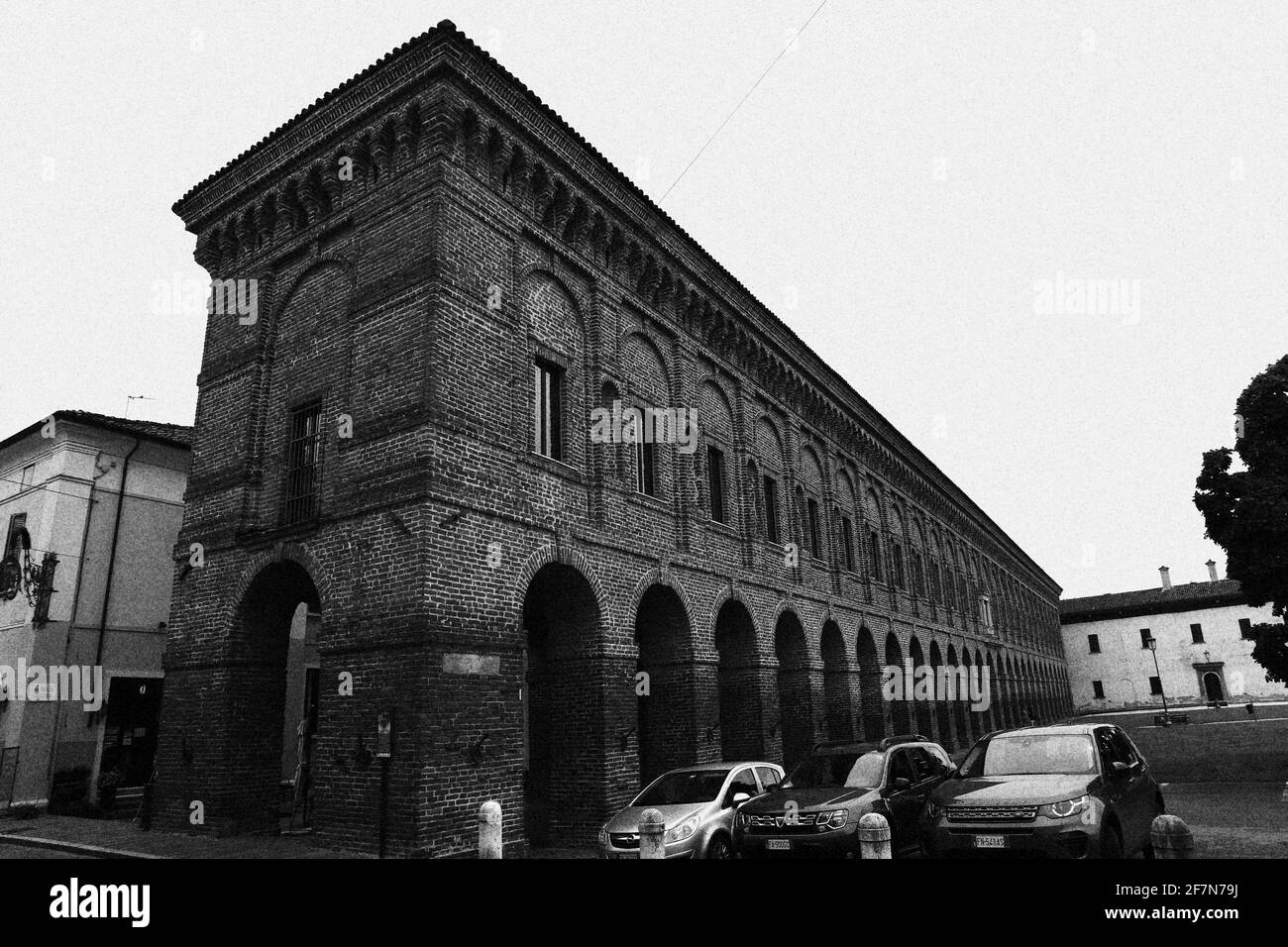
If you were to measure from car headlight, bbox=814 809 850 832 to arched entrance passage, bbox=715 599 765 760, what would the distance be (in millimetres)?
7893

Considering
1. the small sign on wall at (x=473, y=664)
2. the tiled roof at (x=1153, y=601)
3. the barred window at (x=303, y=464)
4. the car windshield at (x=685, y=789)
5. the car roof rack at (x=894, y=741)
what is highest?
the tiled roof at (x=1153, y=601)

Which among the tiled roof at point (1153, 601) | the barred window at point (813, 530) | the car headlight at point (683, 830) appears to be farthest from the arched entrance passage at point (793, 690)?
the tiled roof at point (1153, 601)

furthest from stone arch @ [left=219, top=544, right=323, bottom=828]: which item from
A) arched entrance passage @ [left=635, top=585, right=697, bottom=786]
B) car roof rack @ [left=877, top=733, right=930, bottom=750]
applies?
car roof rack @ [left=877, top=733, right=930, bottom=750]

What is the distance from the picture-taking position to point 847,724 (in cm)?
2161

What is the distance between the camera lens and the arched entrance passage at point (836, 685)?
21.6 metres

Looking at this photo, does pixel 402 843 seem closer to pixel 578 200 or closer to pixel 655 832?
pixel 655 832

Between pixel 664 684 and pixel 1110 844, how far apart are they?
8.78 metres

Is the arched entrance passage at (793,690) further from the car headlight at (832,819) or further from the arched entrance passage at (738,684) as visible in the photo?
the car headlight at (832,819)

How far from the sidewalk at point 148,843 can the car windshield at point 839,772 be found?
19.7 feet

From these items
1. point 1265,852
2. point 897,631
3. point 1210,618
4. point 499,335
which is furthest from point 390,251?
point 1210,618

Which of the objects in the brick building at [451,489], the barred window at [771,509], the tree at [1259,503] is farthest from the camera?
the barred window at [771,509]

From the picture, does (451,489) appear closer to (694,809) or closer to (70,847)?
(694,809)

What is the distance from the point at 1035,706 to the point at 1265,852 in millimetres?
48941

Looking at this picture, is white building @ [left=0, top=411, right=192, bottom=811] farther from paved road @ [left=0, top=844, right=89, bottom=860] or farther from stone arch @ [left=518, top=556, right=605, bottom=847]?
stone arch @ [left=518, top=556, right=605, bottom=847]
